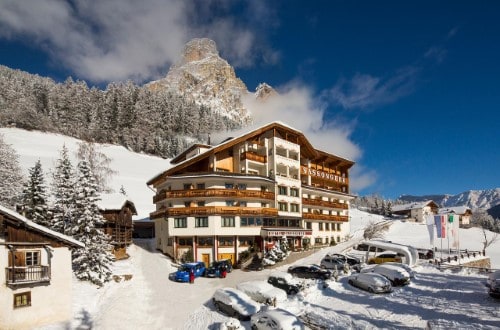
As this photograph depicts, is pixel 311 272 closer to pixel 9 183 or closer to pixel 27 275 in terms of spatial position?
pixel 27 275

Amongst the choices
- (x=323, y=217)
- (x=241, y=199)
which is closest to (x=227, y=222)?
(x=241, y=199)

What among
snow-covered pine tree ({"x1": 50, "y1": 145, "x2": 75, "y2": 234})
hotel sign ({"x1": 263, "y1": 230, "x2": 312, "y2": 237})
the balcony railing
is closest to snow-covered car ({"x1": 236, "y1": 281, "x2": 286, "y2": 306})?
the balcony railing

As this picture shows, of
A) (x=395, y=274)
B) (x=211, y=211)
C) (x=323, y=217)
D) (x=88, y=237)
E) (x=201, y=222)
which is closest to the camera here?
(x=395, y=274)

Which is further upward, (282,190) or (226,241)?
(282,190)

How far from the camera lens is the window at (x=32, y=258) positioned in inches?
942

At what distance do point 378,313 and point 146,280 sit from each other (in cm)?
2262

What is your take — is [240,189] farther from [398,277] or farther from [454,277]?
[454,277]

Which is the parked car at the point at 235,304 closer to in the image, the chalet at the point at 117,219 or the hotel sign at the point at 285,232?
the hotel sign at the point at 285,232

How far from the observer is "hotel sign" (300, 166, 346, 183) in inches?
2416

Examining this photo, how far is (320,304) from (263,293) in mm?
4398

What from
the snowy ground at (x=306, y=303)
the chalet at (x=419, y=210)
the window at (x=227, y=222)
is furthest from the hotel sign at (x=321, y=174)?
the chalet at (x=419, y=210)

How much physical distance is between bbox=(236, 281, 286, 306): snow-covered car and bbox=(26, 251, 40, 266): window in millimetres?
14855

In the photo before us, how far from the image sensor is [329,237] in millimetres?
63094

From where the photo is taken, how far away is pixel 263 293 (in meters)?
26.8
